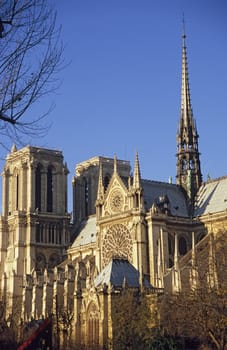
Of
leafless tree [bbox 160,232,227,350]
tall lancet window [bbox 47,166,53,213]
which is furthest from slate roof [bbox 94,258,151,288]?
tall lancet window [bbox 47,166,53,213]

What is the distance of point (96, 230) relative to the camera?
88625 mm

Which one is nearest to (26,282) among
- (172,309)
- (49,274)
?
(49,274)

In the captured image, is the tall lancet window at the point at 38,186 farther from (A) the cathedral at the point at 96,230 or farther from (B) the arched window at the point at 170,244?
(B) the arched window at the point at 170,244

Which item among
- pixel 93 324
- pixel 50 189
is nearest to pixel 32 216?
pixel 50 189

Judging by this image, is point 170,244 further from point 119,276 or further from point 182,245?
point 119,276

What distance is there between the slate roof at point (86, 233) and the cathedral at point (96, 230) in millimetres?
210

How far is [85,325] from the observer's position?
56719mm

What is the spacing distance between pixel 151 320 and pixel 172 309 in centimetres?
184

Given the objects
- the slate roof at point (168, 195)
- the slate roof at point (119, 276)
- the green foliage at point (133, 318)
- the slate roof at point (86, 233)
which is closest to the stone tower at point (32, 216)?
the slate roof at point (86, 233)

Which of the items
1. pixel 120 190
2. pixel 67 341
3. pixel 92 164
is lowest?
pixel 67 341

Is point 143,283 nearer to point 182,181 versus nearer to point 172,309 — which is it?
point 172,309

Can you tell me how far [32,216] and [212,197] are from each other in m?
26.4

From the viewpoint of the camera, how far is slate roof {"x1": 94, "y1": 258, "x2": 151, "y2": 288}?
5949 centimetres

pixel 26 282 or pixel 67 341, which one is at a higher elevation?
pixel 26 282
